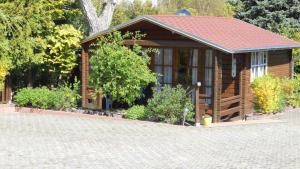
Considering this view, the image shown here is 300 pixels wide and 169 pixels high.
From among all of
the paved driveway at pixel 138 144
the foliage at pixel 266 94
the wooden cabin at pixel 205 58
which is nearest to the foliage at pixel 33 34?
the wooden cabin at pixel 205 58

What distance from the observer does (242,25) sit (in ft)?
73.8

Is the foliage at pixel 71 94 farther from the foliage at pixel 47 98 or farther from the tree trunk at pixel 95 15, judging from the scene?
the tree trunk at pixel 95 15

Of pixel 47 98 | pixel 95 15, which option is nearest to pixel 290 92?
pixel 95 15

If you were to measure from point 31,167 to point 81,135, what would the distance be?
12.4ft

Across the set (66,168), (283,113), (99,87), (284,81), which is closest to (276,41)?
(284,81)

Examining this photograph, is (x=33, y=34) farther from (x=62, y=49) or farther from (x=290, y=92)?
(x=290, y=92)

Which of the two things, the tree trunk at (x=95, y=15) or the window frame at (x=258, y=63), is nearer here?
the window frame at (x=258, y=63)

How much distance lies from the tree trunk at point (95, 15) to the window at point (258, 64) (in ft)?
22.9

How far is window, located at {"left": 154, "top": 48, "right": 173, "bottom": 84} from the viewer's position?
1894 cm

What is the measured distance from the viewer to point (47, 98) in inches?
749

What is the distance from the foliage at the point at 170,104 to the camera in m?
16.4

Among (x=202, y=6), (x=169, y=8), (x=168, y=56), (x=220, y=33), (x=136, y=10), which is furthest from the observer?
(x=169, y=8)

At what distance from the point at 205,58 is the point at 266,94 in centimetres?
238

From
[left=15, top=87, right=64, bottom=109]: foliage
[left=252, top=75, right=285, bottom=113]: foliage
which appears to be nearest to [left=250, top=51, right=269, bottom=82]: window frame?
[left=252, top=75, right=285, bottom=113]: foliage
